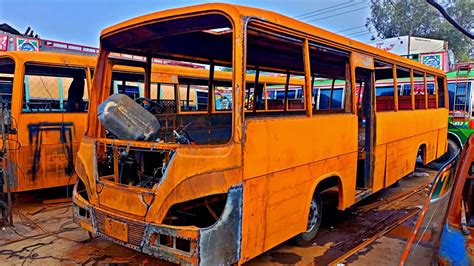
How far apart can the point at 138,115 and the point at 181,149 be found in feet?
2.97

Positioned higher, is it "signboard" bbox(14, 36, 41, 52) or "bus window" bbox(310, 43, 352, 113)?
"signboard" bbox(14, 36, 41, 52)

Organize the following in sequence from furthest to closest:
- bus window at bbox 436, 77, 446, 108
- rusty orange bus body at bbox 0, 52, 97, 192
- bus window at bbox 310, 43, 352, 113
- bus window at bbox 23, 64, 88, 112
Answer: bus window at bbox 436, 77, 446, 108
bus window at bbox 23, 64, 88, 112
rusty orange bus body at bbox 0, 52, 97, 192
bus window at bbox 310, 43, 352, 113

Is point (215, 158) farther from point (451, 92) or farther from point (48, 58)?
point (451, 92)

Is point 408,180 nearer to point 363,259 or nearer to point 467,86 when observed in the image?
point 467,86

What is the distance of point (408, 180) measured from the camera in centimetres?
852

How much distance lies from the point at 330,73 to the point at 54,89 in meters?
5.54

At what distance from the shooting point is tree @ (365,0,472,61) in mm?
30484

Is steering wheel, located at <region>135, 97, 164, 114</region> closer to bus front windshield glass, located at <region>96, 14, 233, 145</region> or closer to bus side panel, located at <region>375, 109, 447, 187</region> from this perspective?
bus front windshield glass, located at <region>96, 14, 233, 145</region>

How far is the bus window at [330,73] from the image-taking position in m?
4.54

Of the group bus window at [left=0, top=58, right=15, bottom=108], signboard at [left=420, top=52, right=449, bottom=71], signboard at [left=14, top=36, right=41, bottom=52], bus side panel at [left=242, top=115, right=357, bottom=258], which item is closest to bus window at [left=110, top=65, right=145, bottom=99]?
bus window at [left=0, top=58, right=15, bottom=108]

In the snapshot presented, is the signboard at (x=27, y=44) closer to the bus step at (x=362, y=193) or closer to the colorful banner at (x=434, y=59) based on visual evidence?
the bus step at (x=362, y=193)

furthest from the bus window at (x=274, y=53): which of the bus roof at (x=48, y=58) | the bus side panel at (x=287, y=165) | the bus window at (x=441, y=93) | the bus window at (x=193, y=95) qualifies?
the bus window at (x=441, y=93)

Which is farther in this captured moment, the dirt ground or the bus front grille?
the dirt ground

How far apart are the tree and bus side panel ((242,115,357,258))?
94.4 ft
